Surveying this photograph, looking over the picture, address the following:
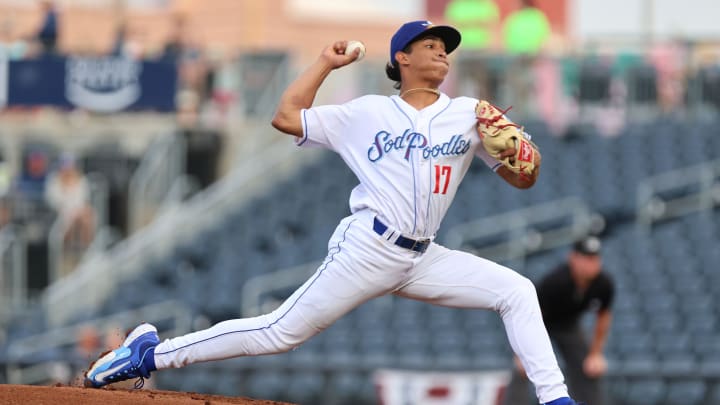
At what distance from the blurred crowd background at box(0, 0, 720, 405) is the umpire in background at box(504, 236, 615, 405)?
3.47 m

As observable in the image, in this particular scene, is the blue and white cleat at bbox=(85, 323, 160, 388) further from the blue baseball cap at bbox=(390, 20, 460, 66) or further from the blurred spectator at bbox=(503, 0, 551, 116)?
the blurred spectator at bbox=(503, 0, 551, 116)

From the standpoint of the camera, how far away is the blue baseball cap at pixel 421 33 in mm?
5750

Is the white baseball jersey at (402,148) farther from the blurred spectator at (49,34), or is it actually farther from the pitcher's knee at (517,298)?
the blurred spectator at (49,34)

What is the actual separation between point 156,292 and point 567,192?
4.73 m

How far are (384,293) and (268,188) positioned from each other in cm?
1224

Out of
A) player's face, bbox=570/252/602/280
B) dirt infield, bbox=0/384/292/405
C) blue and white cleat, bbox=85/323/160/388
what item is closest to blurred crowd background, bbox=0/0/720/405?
player's face, bbox=570/252/602/280

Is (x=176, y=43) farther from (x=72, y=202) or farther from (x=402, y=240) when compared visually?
(x=402, y=240)

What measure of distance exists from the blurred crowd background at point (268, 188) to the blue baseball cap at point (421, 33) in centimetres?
754

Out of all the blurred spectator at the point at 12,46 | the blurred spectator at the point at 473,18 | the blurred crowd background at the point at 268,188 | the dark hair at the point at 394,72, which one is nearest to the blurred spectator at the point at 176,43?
the blurred crowd background at the point at 268,188

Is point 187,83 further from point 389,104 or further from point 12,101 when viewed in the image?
point 389,104

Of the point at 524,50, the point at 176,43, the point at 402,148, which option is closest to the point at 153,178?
the point at 176,43

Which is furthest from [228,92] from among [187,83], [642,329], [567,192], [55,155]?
[642,329]

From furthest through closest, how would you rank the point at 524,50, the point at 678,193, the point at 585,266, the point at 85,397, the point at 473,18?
the point at 473,18 → the point at 524,50 → the point at 678,193 → the point at 585,266 → the point at 85,397

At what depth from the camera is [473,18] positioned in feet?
69.6
